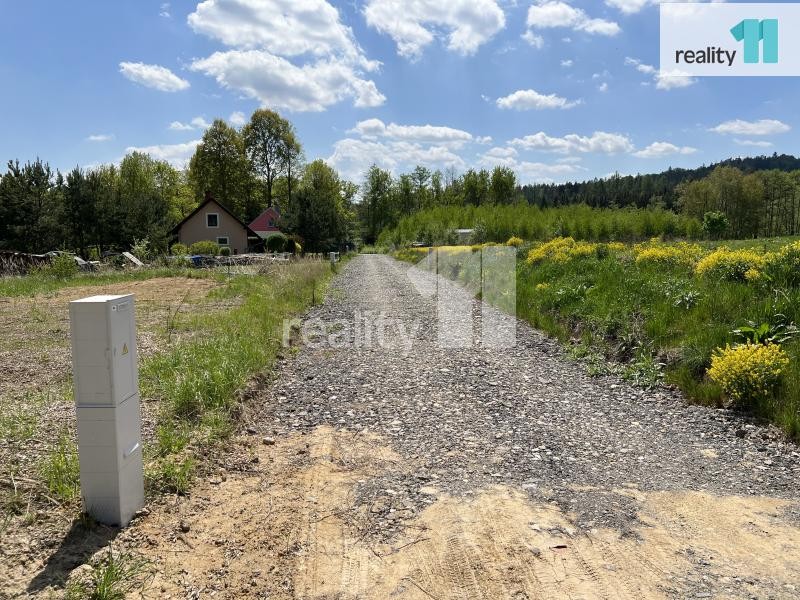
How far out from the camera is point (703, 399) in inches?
249

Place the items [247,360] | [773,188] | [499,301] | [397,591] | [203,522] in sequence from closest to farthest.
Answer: [397,591] < [203,522] < [247,360] < [499,301] < [773,188]

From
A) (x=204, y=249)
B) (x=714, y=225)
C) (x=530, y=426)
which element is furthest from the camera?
(x=714, y=225)

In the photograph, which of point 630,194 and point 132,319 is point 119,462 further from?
point 630,194

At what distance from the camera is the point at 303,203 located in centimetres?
4662

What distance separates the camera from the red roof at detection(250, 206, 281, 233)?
6406 cm

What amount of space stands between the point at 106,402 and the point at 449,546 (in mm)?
2303

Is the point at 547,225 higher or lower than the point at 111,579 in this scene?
higher

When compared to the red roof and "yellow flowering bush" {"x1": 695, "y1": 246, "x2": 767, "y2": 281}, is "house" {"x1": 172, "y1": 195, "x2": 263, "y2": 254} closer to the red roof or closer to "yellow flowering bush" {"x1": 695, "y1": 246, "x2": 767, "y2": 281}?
the red roof

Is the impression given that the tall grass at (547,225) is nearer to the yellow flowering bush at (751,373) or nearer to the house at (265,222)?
the house at (265,222)

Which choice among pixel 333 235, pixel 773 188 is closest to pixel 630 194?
pixel 773 188

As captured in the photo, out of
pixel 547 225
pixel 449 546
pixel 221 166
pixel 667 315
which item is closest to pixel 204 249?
pixel 221 166

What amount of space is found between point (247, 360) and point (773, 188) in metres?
115

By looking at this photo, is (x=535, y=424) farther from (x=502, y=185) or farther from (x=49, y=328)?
(x=502, y=185)

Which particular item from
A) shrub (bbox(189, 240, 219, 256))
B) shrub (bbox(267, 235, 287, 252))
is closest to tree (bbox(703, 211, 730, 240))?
shrub (bbox(267, 235, 287, 252))
